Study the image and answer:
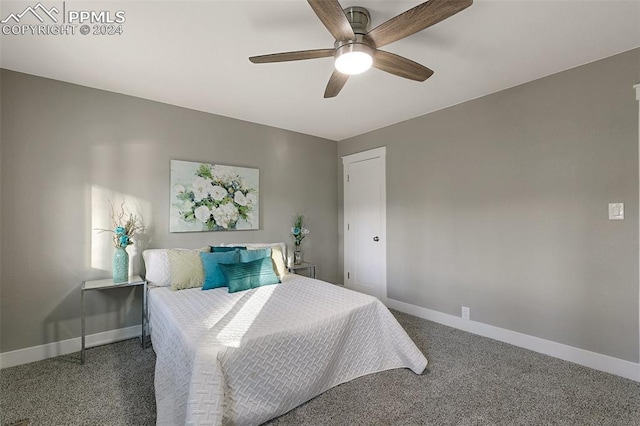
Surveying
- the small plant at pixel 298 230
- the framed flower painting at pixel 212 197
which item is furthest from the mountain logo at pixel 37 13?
the small plant at pixel 298 230

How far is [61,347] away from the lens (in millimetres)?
2645

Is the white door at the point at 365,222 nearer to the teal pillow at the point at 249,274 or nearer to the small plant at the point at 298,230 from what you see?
the small plant at the point at 298,230

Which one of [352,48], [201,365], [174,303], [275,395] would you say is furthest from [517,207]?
[174,303]

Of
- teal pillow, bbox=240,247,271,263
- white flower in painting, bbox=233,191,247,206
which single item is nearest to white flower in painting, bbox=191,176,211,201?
white flower in painting, bbox=233,191,247,206

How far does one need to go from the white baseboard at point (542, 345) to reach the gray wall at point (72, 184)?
2.72 metres

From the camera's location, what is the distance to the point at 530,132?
2750 mm

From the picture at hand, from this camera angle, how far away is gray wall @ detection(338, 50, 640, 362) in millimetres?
2291

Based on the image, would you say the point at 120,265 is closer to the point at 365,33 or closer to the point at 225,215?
the point at 225,215

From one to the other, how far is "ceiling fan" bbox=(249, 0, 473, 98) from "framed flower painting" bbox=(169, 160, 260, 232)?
6.22 feet

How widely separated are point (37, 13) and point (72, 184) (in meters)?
1.41

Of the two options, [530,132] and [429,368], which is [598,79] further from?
[429,368]

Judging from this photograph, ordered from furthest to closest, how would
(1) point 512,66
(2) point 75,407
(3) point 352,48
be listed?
(1) point 512,66 < (2) point 75,407 < (3) point 352,48

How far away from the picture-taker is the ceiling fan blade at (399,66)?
1.88 meters

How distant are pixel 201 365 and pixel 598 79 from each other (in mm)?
3570
